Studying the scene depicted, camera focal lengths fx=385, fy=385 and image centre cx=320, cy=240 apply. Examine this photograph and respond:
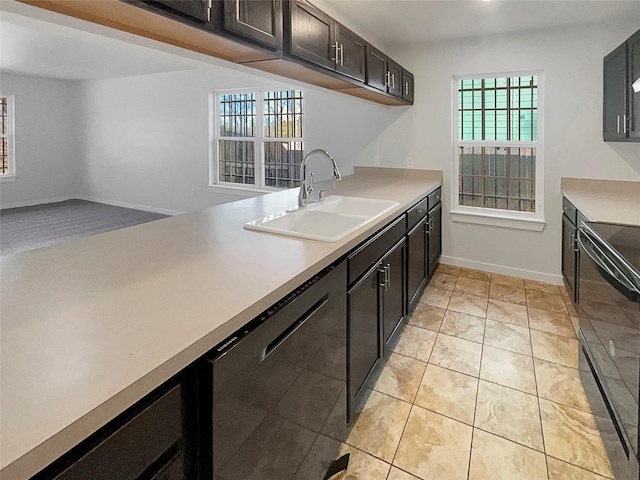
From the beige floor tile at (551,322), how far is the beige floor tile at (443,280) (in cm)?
71

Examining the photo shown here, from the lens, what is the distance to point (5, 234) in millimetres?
5574

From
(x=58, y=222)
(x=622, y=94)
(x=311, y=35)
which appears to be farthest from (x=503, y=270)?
(x=58, y=222)

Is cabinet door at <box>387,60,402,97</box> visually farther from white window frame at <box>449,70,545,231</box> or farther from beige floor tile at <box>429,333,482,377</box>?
beige floor tile at <box>429,333,482,377</box>

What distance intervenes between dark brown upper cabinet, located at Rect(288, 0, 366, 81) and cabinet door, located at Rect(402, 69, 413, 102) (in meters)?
1.14

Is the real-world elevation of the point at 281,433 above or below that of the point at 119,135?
below

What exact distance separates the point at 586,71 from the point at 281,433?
3751 mm

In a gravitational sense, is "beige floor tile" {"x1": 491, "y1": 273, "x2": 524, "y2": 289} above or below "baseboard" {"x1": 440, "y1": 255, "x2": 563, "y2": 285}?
below

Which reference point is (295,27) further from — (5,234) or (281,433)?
(5,234)

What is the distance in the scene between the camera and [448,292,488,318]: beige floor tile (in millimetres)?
3027

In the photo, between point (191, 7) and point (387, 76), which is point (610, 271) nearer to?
point (191, 7)

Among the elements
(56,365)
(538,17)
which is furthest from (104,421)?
(538,17)

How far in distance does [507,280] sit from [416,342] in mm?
1683

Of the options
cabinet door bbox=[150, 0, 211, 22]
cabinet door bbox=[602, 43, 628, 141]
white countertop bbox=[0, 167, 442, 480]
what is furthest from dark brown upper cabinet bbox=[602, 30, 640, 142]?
cabinet door bbox=[150, 0, 211, 22]

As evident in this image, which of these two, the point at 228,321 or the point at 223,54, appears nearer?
the point at 228,321
